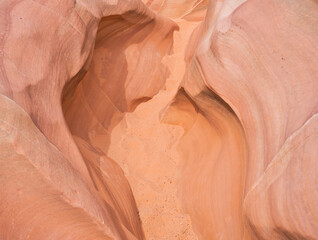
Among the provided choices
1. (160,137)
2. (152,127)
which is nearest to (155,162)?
(160,137)

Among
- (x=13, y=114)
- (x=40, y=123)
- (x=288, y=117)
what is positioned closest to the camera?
(x=13, y=114)

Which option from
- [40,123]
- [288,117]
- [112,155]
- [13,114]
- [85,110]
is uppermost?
[288,117]

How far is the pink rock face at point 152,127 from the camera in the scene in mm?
1441

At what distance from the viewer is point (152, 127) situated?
2.73 m

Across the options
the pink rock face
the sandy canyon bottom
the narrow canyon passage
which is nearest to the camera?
the pink rock face

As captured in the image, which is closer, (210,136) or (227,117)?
(227,117)

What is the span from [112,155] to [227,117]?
0.96 m

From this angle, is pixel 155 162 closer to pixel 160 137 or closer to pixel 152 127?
pixel 160 137

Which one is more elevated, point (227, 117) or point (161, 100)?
point (227, 117)

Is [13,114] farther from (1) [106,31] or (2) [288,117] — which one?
(1) [106,31]

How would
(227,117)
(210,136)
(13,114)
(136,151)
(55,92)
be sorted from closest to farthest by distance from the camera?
(13,114) < (55,92) < (227,117) < (210,136) < (136,151)

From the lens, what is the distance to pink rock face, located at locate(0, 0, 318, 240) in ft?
4.73

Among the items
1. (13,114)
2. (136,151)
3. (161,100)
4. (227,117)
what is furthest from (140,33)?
(13,114)

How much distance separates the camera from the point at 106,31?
278cm
